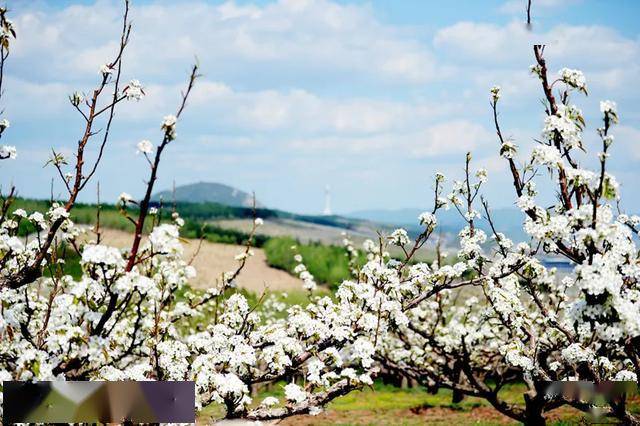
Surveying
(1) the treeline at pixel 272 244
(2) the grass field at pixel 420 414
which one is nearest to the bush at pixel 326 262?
(1) the treeline at pixel 272 244

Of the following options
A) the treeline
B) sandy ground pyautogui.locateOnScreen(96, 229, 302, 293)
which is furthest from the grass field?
sandy ground pyautogui.locateOnScreen(96, 229, 302, 293)

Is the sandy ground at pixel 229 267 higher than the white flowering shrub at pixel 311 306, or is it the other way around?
the white flowering shrub at pixel 311 306

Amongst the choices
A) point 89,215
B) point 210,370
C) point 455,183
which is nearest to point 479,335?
point 455,183

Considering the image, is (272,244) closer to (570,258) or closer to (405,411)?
(405,411)

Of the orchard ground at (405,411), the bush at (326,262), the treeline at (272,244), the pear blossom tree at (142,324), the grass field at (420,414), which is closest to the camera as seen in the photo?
the pear blossom tree at (142,324)

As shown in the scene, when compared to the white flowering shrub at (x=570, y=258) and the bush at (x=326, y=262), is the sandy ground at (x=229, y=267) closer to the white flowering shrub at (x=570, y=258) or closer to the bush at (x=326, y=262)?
the bush at (x=326, y=262)

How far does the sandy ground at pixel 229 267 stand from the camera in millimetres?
65625

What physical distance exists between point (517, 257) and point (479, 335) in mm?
7090

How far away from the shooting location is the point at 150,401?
22.5 ft

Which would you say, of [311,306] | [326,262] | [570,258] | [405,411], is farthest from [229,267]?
[570,258]

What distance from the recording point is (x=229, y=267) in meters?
69.8

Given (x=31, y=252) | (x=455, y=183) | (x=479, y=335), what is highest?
(x=455, y=183)

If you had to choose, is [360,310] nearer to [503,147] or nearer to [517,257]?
[517,257]

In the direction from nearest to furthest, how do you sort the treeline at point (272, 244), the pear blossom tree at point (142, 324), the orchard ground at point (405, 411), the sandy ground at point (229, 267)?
the pear blossom tree at point (142, 324), the orchard ground at point (405, 411), the treeline at point (272, 244), the sandy ground at point (229, 267)
